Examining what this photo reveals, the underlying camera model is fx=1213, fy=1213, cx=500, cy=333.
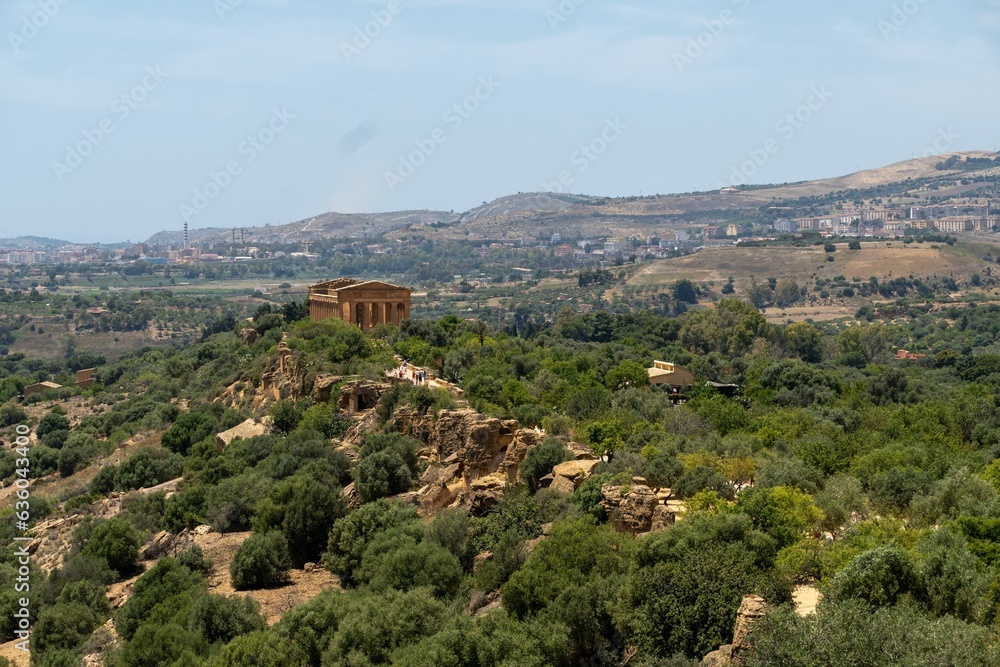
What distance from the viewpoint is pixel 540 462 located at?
26047mm

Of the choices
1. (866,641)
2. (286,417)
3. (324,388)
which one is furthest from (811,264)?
(866,641)

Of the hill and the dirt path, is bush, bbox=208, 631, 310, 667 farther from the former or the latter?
the hill

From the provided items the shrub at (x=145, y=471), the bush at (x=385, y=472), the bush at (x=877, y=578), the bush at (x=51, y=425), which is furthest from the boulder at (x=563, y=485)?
the bush at (x=51, y=425)

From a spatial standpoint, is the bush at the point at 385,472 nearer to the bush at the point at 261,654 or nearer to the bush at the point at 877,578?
the bush at the point at 261,654

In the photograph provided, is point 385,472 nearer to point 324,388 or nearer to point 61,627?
point 61,627

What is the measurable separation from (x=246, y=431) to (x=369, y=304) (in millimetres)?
11781

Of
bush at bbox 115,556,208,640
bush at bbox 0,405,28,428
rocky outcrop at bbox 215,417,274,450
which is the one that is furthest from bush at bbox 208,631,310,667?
bush at bbox 0,405,28,428

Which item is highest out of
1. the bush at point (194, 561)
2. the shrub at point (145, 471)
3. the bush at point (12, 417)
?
the bush at point (194, 561)

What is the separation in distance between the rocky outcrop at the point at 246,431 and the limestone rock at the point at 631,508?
16.3 meters

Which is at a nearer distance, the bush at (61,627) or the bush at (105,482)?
the bush at (61,627)

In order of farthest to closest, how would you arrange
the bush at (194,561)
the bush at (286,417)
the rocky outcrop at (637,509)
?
the bush at (286,417) < the bush at (194,561) < the rocky outcrop at (637,509)

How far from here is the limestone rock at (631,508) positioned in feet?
71.3

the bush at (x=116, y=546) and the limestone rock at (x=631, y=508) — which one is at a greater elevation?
the limestone rock at (x=631, y=508)

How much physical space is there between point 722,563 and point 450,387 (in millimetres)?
17588
